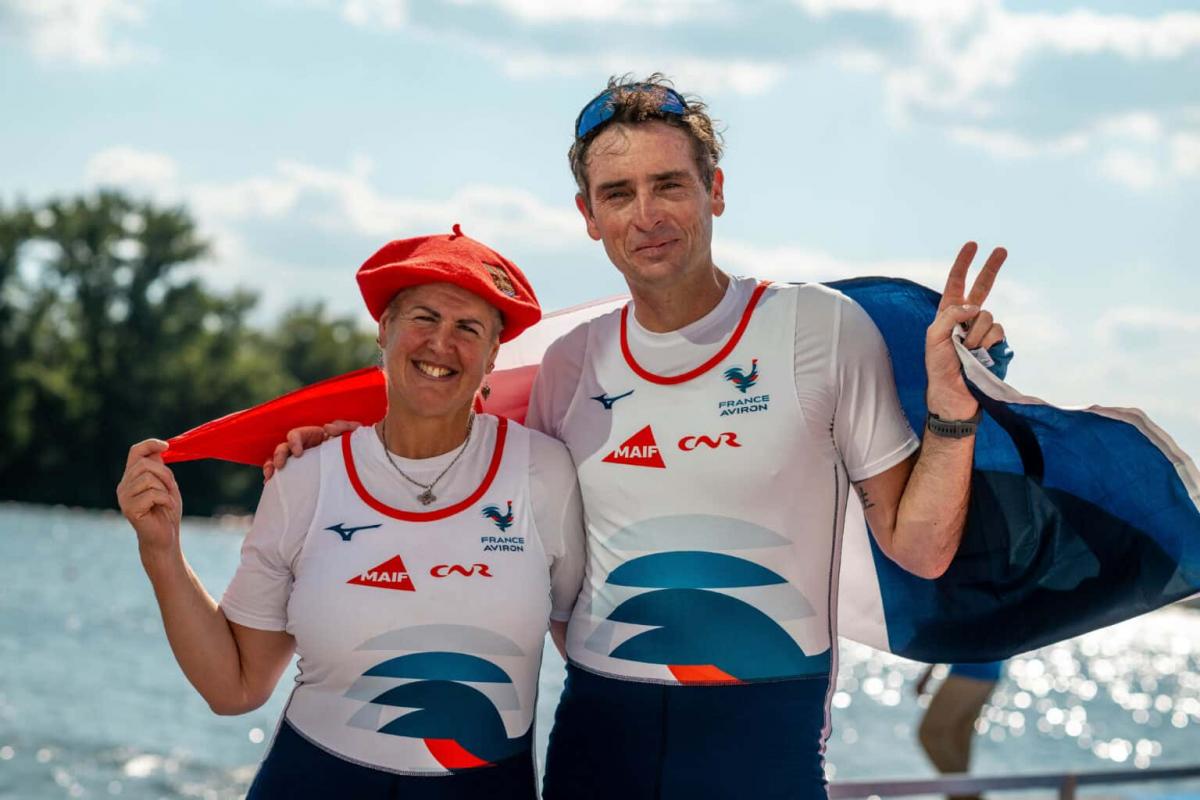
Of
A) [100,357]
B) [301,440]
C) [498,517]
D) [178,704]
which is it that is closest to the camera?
[498,517]

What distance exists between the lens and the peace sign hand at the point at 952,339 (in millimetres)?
2947

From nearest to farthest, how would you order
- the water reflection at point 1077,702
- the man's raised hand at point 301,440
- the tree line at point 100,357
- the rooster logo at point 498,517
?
the rooster logo at point 498,517
the man's raised hand at point 301,440
the water reflection at point 1077,702
the tree line at point 100,357

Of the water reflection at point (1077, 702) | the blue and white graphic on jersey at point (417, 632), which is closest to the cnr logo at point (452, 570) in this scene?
the blue and white graphic on jersey at point (417, 632)

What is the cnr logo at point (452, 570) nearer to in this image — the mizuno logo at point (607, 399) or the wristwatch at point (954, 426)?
the mizuno logo at point (607, 399)

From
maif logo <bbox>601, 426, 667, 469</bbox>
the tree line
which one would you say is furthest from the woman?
the tree line

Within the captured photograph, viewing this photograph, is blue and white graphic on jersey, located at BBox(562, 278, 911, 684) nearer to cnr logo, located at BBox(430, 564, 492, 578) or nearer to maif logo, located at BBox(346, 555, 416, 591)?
cnr logo, located at BBox(430, 564, 492, 578)

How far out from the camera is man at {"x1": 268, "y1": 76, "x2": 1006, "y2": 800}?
9.93 feet

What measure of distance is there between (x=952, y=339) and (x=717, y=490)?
57 cm

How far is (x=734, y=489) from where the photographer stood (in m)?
Answer: 3.05

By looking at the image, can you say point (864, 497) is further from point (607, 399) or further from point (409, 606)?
point (409, 606)

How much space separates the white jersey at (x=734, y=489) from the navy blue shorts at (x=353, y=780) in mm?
319

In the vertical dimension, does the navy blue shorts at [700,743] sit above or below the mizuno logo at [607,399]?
below

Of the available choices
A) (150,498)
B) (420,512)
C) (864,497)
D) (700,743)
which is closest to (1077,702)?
(864,497)

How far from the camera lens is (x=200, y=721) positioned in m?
20.0
